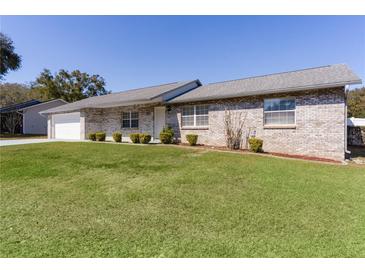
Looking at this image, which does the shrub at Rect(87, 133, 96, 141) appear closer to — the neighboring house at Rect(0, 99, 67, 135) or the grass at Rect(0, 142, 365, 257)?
the grass at Rect(0, 142, 365, 257)

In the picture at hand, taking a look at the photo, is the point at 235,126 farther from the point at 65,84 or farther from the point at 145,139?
the point at 65,84

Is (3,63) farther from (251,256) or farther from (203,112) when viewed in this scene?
(251,256)

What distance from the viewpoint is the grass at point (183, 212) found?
2.84m

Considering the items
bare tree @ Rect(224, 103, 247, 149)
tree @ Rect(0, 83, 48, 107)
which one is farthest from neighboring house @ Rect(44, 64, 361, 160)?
tree @ Rect(0, 83, 48, 107)

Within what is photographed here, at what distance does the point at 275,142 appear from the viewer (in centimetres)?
1075

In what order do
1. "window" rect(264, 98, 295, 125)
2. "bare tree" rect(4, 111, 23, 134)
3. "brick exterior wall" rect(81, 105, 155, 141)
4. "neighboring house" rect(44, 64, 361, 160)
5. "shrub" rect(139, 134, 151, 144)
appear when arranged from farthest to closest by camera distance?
"bare tree" rect(4, 111, 23, 134) < "brick exterior wall" rect(81, 105, 155, 141) < "shrub" rect(139, 134, 151, 144) < "window" rect(264, 98, 295, 125) < "neighboring house" rect(44, 64, 361, 160)

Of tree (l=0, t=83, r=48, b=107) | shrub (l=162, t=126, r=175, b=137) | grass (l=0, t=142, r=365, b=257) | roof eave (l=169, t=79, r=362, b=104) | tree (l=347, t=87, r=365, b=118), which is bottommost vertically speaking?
grass (l=0, t=142, r=365, b=257)

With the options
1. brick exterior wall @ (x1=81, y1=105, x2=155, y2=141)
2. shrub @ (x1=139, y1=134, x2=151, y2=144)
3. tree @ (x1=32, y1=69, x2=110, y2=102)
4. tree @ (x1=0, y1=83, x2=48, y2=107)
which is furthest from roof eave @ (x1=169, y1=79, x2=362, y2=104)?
tree @ (x1=0, y1=83, x2=48, y2=107)

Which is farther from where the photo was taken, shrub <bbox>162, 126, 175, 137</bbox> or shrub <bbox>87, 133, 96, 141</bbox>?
shrub <bbox>87, 133, 96, 141</bbox>

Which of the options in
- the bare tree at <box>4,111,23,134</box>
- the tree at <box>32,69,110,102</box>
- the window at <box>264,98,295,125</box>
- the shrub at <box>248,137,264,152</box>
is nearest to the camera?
the window at <box>264,98,295,125</box>

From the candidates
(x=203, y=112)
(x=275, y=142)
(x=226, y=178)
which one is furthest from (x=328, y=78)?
(x=226, y=178)

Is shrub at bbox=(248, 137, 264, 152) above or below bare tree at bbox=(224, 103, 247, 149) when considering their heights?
below

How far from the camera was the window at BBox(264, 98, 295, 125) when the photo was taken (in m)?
10.4
